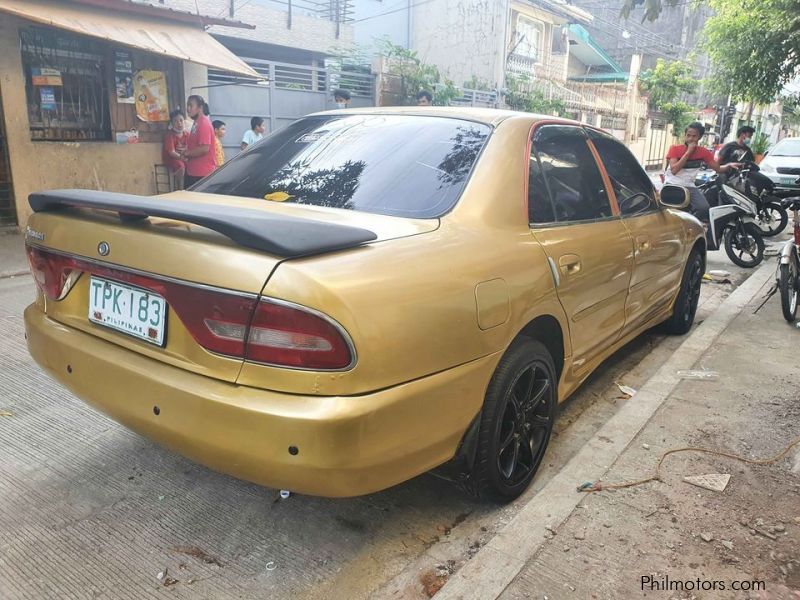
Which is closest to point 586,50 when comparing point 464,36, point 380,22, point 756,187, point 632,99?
point 632,99

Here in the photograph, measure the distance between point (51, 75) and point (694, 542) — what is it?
904cm

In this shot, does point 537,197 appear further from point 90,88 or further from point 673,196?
point 90,88

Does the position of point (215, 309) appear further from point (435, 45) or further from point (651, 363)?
point (435, 45)

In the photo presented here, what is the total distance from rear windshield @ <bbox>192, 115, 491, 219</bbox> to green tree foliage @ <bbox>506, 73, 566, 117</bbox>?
657 inches

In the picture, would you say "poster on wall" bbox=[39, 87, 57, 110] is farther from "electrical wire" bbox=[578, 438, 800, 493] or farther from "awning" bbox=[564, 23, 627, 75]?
"awning" bbox=[564, 23, 627, 75]

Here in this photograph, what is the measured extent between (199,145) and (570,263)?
589 cm

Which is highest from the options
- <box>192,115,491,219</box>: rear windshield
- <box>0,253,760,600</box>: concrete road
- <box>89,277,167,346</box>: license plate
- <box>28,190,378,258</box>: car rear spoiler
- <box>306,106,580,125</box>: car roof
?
<box>306,106,580,125</box>: car roof

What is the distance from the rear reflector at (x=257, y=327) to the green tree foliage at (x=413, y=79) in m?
13.1

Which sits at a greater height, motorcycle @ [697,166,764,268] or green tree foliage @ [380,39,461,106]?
green tree foliage @ [380,39,461,106]

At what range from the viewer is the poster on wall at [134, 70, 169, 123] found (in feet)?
31.1

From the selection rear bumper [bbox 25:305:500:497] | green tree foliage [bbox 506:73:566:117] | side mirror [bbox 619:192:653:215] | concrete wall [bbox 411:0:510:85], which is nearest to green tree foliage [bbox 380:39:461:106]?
green tree foliage [bbox 506:73:566:117]

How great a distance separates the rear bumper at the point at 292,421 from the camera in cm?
187

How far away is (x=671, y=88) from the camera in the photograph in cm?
2908

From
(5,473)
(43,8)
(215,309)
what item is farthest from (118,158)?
(215,309)
